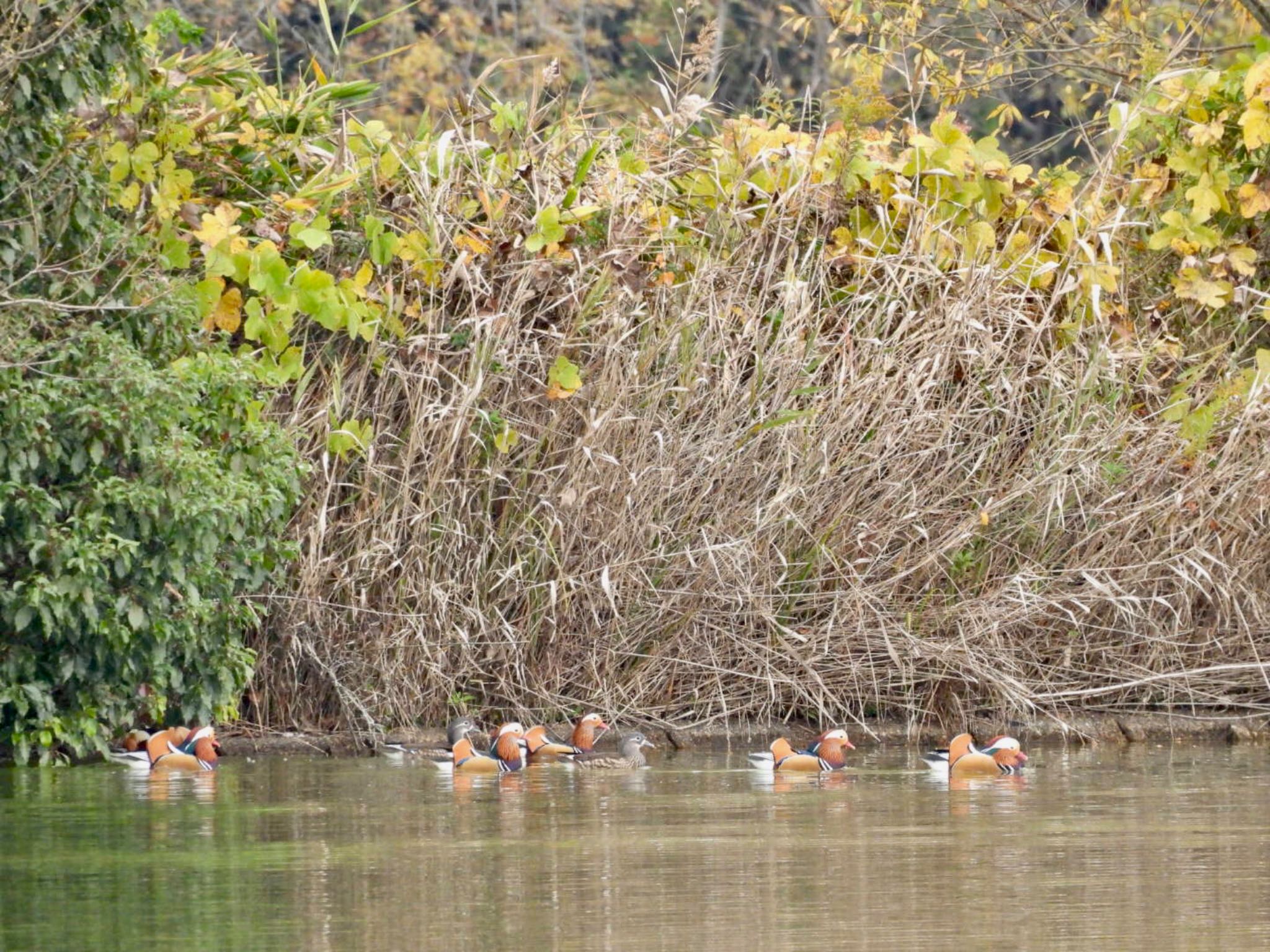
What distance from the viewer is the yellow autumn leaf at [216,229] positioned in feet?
33.6

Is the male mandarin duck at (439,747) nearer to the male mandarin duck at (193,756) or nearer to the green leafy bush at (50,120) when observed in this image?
the male mandarin duck at (193,756)

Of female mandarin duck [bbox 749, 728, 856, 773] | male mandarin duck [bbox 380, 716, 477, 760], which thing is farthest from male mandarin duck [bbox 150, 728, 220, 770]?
female mandarin duck [bbox 749, 728, 856, 773]

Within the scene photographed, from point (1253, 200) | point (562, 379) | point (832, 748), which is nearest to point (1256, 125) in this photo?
point (1253, 200)

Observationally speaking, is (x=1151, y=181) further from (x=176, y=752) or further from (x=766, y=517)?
(x=176, y=752)

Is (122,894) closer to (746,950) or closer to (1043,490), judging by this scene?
(746,950)

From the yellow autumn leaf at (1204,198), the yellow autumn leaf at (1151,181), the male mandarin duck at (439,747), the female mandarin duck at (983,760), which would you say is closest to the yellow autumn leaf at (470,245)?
the male mandarin duck at (439,747)

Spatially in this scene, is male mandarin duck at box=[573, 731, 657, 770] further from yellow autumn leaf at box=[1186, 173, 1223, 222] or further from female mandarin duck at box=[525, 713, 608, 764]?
yellow autumn leaf at box=[1186, 173, 1223, 222]

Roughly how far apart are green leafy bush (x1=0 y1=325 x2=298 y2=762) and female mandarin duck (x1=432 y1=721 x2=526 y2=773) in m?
1.04

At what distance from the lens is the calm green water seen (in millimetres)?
5617

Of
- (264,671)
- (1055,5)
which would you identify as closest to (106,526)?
(264,671)

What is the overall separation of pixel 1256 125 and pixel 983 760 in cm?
408

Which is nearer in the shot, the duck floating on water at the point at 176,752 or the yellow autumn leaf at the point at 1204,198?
the duck floating on water at the point at 176,752

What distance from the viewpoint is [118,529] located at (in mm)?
9148

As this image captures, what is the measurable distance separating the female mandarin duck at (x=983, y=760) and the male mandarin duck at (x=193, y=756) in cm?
290
